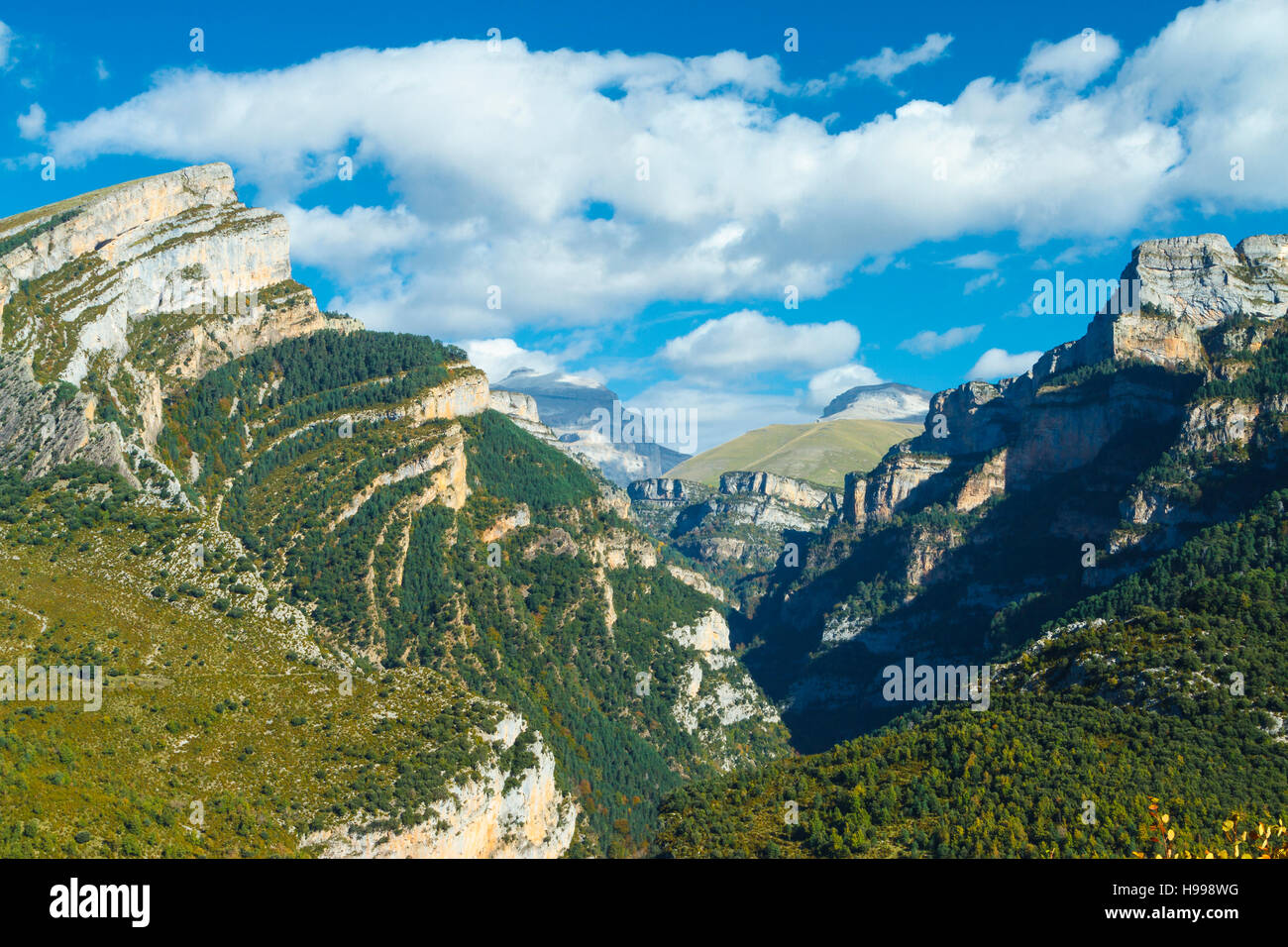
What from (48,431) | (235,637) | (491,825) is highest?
(48,431)

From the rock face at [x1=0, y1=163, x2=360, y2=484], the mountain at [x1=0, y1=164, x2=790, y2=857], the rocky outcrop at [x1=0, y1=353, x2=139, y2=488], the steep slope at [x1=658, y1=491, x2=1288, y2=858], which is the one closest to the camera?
the mountain at [x1=0, y1=164, x2=790, y2=857]

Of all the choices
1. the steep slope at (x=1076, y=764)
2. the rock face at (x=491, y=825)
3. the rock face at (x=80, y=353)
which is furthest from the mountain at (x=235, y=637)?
the steep slope at (x=1076, y=764)

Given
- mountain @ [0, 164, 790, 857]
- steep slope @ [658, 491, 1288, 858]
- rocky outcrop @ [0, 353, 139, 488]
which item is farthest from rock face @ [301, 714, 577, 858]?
rocky outcrop @ [0, 353, 139, 488]

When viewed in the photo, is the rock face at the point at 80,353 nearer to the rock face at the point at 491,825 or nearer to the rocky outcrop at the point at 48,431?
the rocky outcrop at the point at 48,431

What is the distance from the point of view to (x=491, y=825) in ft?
397

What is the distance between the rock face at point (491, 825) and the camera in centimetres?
9844

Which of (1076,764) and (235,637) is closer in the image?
(1076,764)

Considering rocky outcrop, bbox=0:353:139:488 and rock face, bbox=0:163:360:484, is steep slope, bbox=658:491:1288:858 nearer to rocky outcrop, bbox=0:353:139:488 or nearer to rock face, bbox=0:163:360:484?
rocky outcrop, bbox=0:353:139:488

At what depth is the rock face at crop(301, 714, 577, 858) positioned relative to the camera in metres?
98.4

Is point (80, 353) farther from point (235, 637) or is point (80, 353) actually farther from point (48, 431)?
point (235, 637)

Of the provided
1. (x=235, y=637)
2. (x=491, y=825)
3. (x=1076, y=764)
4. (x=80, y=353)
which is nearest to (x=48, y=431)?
(x=80, y=353)

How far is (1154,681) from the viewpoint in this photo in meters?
122

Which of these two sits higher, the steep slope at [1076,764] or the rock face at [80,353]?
the rock face at [80,353]
